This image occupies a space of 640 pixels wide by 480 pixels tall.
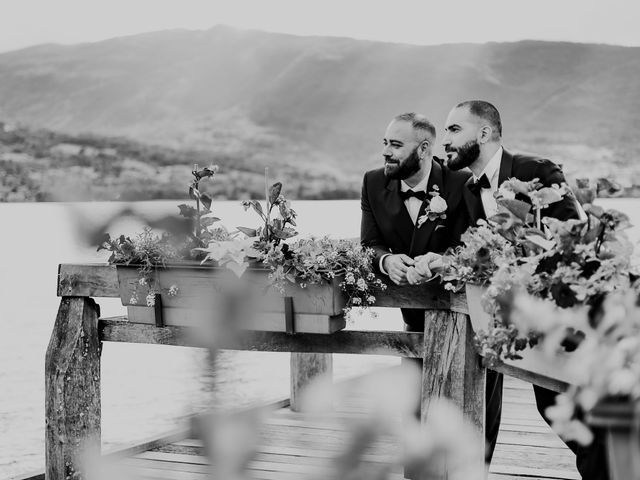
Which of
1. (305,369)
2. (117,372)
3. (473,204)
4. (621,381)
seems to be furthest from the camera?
(117,372)

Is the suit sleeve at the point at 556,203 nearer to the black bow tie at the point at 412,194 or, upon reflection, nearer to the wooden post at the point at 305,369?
the black bow tie at the point at 412,194

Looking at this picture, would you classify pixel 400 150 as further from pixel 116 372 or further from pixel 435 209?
pixel 116 372

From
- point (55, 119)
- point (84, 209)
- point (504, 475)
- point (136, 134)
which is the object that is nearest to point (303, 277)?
point (504, 475)

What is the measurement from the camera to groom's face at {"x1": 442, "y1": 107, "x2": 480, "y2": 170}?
3121 mm

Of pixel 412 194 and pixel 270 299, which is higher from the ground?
pixel 412 194

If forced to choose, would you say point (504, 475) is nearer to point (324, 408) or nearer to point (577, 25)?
point (324, 408)

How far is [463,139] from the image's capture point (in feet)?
10.3

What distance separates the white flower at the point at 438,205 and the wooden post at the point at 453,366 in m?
0.35

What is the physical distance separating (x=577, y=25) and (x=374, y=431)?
7151 cm

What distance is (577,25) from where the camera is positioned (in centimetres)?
6812

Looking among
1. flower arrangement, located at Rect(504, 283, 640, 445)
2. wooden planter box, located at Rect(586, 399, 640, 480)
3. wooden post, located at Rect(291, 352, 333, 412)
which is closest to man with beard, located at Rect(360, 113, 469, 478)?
wooden post, located at Rect(291, 352, 333, 412)

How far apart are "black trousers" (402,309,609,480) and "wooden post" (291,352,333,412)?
54.1 inches

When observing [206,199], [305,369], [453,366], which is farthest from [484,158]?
[305,369]

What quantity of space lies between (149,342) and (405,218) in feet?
3.21
